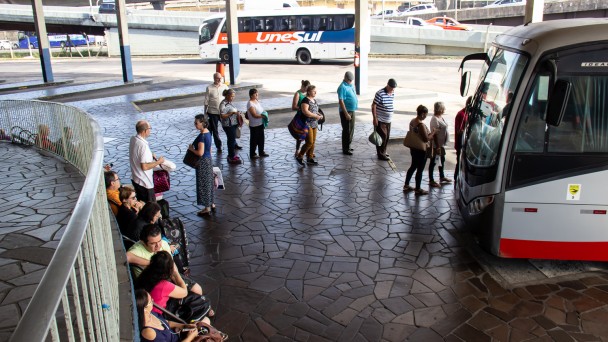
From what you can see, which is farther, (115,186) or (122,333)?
(115,186)

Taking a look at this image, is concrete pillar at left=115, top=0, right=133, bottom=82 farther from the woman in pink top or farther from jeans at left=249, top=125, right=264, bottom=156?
the woman in pink top

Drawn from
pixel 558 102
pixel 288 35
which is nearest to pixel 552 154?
pixel 558 102

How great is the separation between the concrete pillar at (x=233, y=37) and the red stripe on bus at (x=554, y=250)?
17.6 meters

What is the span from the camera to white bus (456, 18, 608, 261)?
5.59 metres

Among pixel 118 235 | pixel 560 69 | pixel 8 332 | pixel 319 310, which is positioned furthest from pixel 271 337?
pixel 560 69

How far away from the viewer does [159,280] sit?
4.54 m

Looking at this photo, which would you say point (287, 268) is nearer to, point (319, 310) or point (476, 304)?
point (319, 310)

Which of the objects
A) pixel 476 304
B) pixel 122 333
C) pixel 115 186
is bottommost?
pixel 476 304

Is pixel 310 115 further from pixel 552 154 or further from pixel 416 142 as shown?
pixel 552 154

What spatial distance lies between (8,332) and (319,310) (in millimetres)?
2819

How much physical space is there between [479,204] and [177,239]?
3506mm

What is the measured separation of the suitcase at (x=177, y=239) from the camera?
566 cm

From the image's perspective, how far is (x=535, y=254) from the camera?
599 centimetres

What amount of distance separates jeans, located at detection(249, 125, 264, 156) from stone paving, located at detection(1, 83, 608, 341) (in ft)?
3.59
